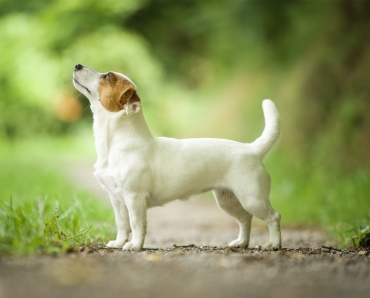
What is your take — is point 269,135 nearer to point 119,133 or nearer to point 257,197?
point 257,197

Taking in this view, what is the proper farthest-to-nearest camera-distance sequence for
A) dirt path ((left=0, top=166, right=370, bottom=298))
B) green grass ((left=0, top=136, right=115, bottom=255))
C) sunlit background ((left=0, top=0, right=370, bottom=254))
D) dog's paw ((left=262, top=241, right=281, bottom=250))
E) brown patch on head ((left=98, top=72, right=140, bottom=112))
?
sunlit background ((left=0, top=0, right=370, bottom=254)), dog's paw ((left=262, top=241, right=281, bottom=250)), brown patch on head ((left=98, top=72, right=140, bottom=112)), green grass ((left=0, top=136, right=115, bottom=255)), dirt path ((left=0, top=166, right=370, bottom=298))

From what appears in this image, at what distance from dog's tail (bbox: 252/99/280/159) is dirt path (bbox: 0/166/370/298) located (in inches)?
33.4

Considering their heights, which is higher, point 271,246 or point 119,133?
point 119,133

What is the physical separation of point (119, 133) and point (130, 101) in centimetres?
26

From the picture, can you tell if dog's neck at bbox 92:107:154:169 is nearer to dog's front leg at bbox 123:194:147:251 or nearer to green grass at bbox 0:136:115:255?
dog's front leg at bbox 123:194:147:251

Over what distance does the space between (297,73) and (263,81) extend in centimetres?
192

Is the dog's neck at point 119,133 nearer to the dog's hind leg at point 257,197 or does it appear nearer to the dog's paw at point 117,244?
the dog's paw at point 117,244

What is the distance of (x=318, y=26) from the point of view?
1089 cm

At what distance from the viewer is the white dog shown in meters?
4.22

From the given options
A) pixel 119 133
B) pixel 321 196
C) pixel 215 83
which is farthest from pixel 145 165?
pixel 215 83

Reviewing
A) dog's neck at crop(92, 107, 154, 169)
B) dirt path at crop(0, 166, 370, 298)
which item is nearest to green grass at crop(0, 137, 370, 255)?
dirt path at crop(0, 166, 370, 298)

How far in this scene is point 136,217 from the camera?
165 inches

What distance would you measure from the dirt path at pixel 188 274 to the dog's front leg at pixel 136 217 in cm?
22

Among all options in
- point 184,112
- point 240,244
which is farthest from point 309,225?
point 184,112
